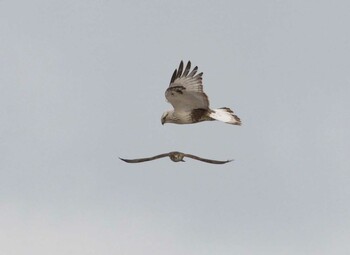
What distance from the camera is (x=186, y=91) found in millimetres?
27391

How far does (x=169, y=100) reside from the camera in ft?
91.8

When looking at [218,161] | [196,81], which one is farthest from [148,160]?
[196,81]

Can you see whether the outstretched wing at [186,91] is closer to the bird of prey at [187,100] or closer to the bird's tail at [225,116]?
the bird of prey at [187,100]

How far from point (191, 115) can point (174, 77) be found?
1.69 metres

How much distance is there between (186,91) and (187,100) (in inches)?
17.0

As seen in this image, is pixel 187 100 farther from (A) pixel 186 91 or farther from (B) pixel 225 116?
(B) pixel 225 116

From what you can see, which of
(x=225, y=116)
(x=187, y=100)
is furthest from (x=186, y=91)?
(x=225, y=116)

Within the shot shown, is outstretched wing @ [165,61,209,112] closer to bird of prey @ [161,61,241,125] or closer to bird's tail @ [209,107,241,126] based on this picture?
bird of prey @ [161,61,241,125]

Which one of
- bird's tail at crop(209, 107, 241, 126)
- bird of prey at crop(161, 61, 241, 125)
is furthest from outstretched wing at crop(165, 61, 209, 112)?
bird's tail at crop(209, 107, 241, 126)

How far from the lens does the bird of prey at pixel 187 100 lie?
27234mm

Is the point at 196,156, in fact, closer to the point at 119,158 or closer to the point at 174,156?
the point at 174,156

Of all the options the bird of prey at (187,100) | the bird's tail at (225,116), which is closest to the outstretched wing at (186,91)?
the bird of prey at (187,100)

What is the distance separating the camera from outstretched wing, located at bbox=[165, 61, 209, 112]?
27203 millimetres

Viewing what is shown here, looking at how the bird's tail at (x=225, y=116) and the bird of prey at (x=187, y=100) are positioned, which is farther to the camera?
the bird's tail at (x=225, y=116)
